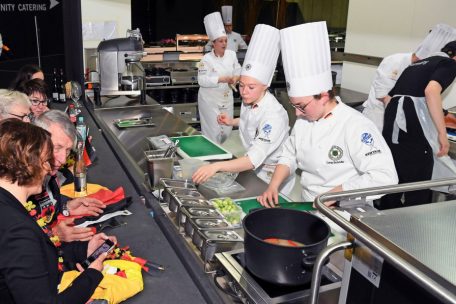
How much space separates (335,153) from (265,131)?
0.54 metres

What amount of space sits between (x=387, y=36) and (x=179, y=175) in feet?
12.0

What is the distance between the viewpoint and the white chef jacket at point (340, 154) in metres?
1.84

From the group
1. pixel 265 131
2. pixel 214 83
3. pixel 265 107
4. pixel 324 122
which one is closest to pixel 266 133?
pixel 265 131

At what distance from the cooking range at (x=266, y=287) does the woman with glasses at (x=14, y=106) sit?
142 centimetres

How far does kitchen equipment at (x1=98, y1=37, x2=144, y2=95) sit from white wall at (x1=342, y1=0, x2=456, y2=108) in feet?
8.93

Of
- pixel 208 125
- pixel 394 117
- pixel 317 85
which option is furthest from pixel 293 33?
pixel 208 125

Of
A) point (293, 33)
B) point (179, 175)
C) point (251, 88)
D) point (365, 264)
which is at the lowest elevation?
point (179, 175)

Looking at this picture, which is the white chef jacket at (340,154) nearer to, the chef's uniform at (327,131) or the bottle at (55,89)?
the chef's uniform at (327,131)

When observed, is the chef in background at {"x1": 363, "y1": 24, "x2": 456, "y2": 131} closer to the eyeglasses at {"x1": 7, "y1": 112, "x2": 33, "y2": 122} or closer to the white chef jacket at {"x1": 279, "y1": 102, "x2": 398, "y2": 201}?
the white chef jacket at {"x1": 279, "y1": 102, "x2": 398, "y2": 201}

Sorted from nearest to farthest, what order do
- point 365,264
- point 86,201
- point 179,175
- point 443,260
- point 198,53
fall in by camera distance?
1. point 443,260
2. point 365,264
3. point 86,201
4. point 179,175
5. point 198,53

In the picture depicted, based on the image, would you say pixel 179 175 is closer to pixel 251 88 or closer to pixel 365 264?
pixel 251 88

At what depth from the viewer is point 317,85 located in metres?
1.96

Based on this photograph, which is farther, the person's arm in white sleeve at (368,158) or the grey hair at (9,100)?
the grey hair at (9,100)

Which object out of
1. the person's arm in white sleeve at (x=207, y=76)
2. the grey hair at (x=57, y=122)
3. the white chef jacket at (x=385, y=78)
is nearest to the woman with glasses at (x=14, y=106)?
the grey hair at (x=57, y=122)
